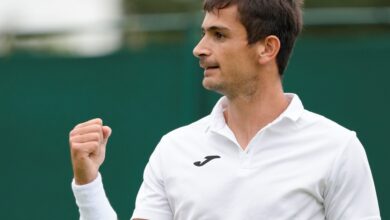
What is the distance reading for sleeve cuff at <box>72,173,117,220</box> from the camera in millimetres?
4133

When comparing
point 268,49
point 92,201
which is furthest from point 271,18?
point 92,201

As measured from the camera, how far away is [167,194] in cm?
424

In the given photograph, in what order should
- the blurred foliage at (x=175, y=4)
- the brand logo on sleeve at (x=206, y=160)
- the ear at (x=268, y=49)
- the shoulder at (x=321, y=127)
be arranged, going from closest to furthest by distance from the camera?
1. the shoulder at (x=321, y=127)
2. the brand logo on sleeve at (x=206, y=160)
3. the ear at (x=268, y=49)
4. the blurred foliage at (x=175, y=4)

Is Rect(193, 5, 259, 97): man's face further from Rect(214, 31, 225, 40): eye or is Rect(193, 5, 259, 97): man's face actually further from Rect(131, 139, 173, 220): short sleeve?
Rect(131, 139, 173, 220): short sleeve

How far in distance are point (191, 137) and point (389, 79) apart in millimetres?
3276

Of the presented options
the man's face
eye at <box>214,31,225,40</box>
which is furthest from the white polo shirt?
eye at <box>214,31,225,40</box>

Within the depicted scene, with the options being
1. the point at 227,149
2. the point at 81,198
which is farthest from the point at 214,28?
the point at 81,198

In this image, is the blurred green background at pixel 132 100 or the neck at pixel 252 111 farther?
the blurred green background at pixel 132 100

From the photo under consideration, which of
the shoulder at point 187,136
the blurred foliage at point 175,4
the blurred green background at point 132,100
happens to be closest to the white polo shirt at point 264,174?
the shoulder at point 187,136

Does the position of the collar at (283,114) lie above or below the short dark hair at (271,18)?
below

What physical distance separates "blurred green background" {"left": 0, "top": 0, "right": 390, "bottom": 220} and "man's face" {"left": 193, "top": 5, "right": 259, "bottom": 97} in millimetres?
3019

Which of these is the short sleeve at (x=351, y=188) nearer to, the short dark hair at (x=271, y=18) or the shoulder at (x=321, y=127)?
the shoulder at (x=321, y=127)

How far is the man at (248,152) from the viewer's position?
4.04m

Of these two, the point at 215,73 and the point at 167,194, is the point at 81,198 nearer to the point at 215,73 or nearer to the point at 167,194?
the point at 167,194
